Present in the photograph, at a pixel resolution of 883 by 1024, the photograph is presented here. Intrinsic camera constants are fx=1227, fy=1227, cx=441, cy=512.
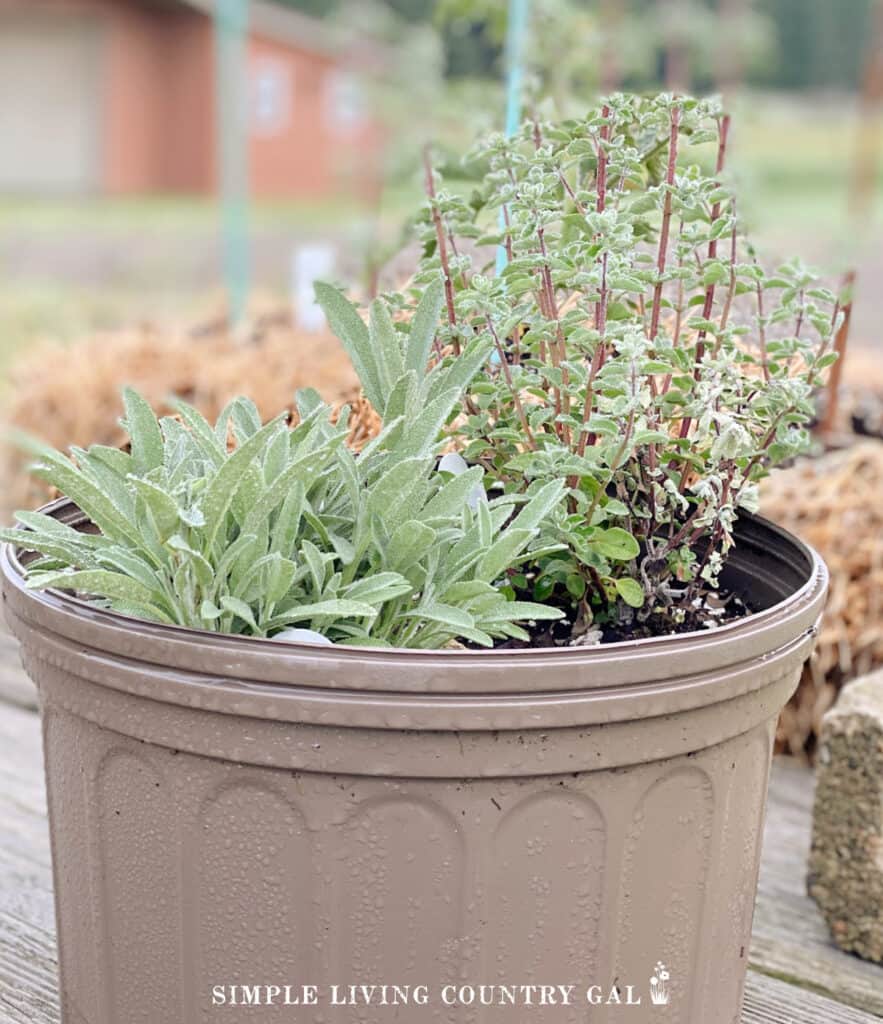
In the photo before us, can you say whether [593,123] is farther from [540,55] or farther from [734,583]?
[540,55]

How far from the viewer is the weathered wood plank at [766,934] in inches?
57.3

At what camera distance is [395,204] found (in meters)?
3.96

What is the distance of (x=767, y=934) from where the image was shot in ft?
5.37

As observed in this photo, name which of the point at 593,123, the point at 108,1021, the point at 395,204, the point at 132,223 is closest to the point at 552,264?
the point at 593,123

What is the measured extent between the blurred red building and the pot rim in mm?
16800

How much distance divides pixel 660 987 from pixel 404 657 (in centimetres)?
40

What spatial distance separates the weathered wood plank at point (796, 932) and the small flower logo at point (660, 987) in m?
0.58

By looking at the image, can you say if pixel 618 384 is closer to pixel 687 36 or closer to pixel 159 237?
pixel 687 36

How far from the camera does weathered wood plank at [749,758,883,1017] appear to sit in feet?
5.02

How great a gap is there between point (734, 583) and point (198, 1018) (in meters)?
0.66

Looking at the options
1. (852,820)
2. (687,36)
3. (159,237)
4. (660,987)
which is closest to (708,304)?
(660,987)

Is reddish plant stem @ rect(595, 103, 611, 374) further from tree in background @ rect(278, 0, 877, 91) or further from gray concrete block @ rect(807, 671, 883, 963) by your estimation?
tree in background @ rect(278, 0, 877, 91)

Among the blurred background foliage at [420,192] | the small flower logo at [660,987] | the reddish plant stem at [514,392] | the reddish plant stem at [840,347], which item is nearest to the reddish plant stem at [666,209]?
the reddish plant stem at [514,392]

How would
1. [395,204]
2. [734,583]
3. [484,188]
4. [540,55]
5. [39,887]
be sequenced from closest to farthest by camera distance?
[734,583] < [484,188] < [39,887] < [540,55] < [395,204]
